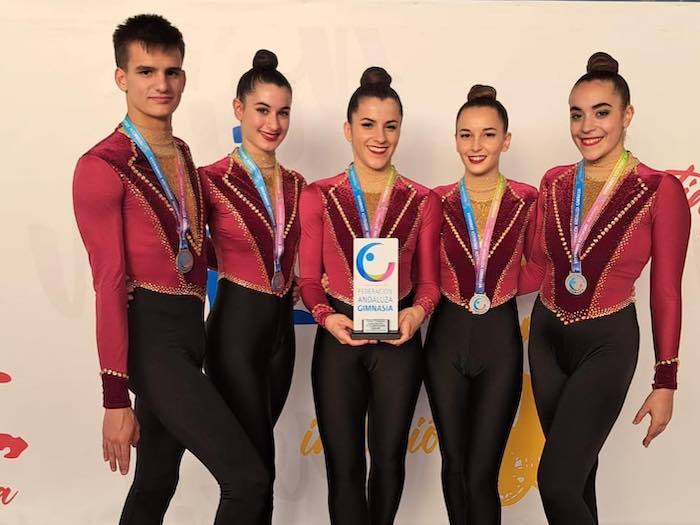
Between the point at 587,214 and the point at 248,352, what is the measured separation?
1287 mm

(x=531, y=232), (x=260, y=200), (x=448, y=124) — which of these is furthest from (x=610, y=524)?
(x=260, y=200)

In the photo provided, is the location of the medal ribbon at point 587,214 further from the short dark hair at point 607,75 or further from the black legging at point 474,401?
the black legging at point 474,401

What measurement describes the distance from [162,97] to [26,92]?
1.49 m

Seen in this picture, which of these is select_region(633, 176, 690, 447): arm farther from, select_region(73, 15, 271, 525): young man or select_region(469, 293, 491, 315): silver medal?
select_region(73, 15, 271, 525): young man

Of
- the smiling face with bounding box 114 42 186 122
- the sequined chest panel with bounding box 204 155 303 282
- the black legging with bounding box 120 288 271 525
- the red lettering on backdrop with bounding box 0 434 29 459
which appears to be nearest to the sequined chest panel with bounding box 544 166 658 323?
the sequined chest panel with bounding box 204 155 303 282

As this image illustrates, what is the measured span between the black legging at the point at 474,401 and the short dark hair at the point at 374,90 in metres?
0.82

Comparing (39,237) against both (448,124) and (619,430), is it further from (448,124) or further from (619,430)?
(619,430)

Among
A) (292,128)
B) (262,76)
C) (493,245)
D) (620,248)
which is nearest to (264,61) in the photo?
(262,76)

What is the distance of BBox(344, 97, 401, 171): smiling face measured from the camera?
2.27m

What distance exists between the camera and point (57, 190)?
3199mm

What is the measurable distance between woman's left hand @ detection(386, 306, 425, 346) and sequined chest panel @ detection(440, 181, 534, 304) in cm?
23

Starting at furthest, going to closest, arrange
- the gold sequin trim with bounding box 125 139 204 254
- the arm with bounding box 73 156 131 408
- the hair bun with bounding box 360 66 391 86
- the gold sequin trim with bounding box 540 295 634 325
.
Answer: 1. the hair bun with bounding box 360 66 391 86
2. the gold sequin trim with bounding box 540 295 634 325
3. the gold sequin trim with bounding box 125 139 204 254
4. the arm with bounding box 73 156 131 408

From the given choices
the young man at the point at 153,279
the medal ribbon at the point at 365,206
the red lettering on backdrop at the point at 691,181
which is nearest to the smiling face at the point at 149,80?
the young man at the point at 153,279

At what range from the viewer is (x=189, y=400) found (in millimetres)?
1970
